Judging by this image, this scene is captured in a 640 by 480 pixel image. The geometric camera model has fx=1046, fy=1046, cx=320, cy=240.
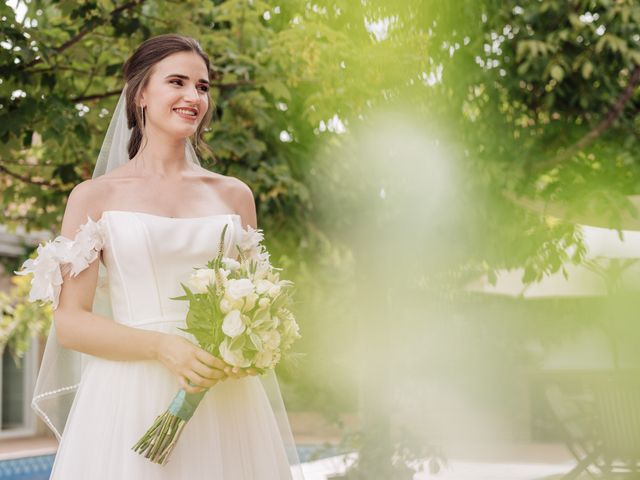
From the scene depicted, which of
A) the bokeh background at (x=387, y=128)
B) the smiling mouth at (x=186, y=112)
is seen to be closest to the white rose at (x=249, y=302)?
the smiling mouth at (x=186, y=112)

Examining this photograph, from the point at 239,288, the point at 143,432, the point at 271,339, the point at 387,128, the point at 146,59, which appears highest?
the point at 387,128

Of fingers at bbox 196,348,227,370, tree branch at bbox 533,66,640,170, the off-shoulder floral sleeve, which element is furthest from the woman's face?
tree branch at bbox 533,66,640,170

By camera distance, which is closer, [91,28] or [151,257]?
[151,257]

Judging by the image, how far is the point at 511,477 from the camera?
42.5 ft

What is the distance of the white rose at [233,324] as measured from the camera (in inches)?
101

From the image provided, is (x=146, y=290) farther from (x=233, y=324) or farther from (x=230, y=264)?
(x=233, y=324)

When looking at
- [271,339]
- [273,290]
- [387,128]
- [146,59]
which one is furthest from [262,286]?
[387,128]

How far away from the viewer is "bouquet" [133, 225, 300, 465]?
8.53ft

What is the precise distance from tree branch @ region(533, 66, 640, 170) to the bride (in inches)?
189

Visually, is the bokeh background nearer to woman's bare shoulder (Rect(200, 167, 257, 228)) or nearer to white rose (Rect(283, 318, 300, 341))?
woman's bare shoulder (Rect(200, 167, 257, 228))

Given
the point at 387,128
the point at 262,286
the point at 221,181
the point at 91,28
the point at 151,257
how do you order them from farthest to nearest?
1. the point at 387,128
2. the point at 91,28
3. the point at 221,181
4. the point at 151,257
5. the point at 262,286

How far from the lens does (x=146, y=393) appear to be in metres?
2.90

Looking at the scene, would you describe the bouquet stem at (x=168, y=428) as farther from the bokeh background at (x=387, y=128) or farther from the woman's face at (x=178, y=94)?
the bokeh background at (x=387, y=128)

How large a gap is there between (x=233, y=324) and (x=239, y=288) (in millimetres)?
100
